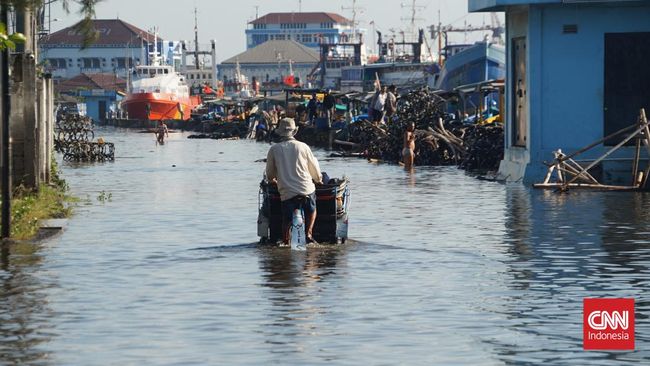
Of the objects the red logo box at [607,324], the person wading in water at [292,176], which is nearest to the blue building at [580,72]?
the person wading in water at [292,176]

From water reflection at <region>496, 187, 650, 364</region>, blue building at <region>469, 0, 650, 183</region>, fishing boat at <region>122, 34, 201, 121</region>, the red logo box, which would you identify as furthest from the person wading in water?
fishing boat at <region>122, 34, 201, 121</region>

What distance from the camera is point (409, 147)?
43.7 metres

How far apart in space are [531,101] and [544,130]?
71cm

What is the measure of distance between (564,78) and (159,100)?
111 metres

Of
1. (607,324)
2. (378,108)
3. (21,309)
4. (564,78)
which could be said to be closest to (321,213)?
(21,309)

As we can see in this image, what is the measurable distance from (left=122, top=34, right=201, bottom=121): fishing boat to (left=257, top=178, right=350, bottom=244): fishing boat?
11690 cm

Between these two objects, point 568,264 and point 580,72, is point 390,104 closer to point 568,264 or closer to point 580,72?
point 580,72

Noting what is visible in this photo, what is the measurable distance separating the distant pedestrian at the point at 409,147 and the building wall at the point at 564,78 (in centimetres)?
1020

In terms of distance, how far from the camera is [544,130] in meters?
33.2

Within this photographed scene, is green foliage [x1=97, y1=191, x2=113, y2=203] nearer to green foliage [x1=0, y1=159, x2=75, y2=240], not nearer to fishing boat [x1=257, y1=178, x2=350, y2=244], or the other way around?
green foliage [x1=0, y1=159, x2=75, y2=240]

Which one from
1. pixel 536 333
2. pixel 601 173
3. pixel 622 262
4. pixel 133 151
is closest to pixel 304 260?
pixel 622 262

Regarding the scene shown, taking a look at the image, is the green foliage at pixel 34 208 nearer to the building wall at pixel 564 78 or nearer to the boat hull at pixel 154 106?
the building wall at pixel 564 78

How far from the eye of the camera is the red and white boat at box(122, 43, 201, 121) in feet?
463

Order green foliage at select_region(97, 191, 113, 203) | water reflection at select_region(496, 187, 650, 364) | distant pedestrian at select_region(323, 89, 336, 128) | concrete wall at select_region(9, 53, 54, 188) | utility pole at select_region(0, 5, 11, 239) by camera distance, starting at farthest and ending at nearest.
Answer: distant pedestrian at select_region(323, 89, 336, 128) < green foliage at select_region(97, 191, 113, 203) < concrete wall at select_region(9, 53, 54, 188) < utility pole at select_region(0, 5, 11, 239) < water reflection at select_region(496, 187, 650, 364)
